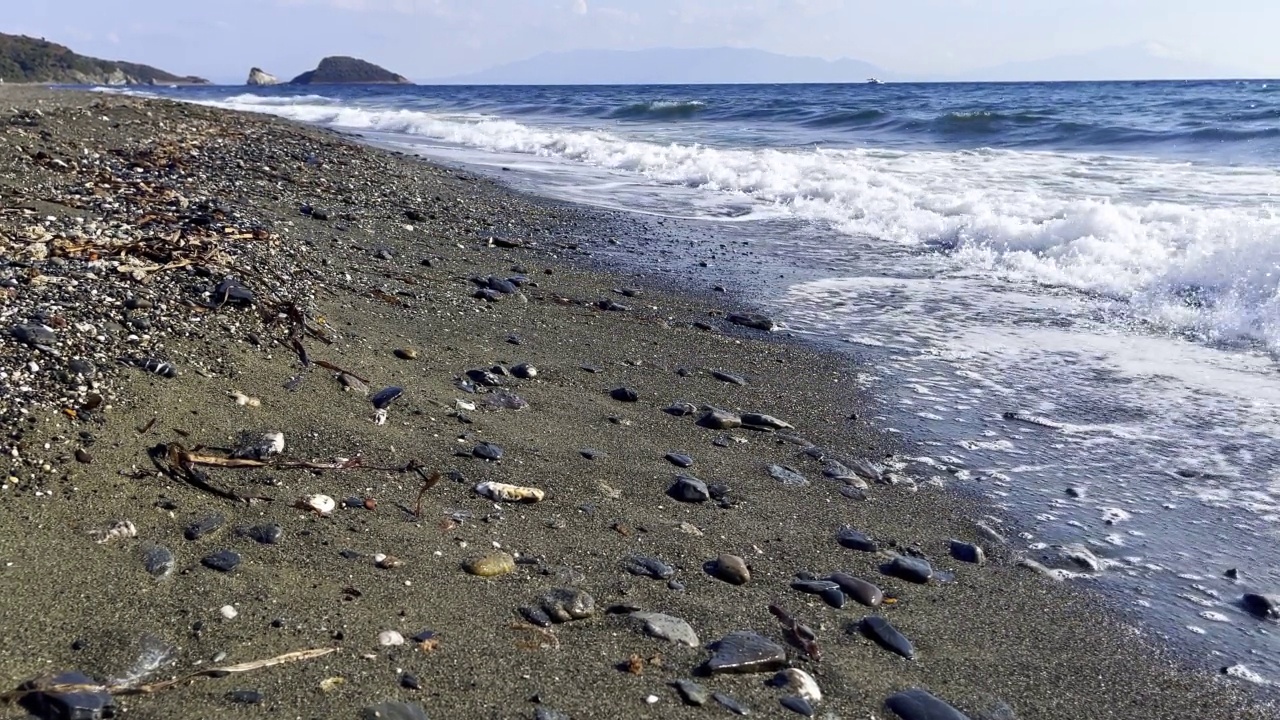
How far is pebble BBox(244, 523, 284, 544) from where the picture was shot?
8.43 ft

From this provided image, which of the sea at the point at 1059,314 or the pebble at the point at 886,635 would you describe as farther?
the sea at the point at 1059,314

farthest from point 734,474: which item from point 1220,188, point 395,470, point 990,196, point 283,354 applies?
point 1220,188

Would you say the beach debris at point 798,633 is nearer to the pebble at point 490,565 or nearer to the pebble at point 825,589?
the pebble at point 825,589

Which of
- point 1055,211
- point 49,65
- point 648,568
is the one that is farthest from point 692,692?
point 49,65

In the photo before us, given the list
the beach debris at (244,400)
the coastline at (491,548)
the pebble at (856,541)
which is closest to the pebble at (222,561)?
the coastline at (491,548)

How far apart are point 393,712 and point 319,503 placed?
3.36 ft

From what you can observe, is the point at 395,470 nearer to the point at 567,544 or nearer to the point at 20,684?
the point at 567,544

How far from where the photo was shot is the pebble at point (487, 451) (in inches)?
133

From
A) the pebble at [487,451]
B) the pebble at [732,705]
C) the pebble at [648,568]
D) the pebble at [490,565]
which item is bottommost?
the pebble at [732,705]

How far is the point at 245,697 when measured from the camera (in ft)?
6.31

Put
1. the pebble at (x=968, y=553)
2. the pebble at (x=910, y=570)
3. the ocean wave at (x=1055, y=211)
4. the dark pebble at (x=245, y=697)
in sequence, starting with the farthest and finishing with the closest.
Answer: the ocean wave at (x=1055, y=211), the pebble at (x=968, y=553), the pebble at (x=910, y=570), the dark pebble at (x=245, y=697)

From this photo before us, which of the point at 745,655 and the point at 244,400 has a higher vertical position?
the point at 244,400

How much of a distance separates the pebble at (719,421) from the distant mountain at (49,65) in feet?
230

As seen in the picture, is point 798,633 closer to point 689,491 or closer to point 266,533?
point 689,491
